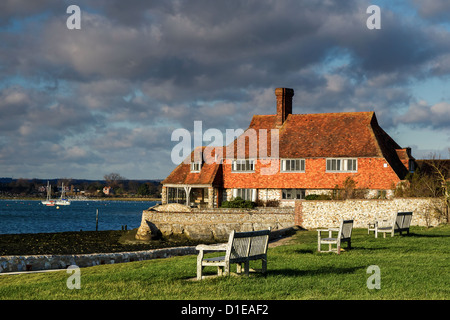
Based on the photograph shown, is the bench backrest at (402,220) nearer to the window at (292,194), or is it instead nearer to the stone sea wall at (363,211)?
the stone sea wall at (363,211)

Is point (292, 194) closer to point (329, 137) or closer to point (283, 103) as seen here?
point (329, 137)

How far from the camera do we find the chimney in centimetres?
5028

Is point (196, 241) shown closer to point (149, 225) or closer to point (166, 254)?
point (149, 225)

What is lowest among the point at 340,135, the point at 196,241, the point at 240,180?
the point at 196,241

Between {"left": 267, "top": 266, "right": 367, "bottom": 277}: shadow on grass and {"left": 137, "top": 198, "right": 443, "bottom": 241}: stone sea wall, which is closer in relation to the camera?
{"left": 267, "top": 266, "right": 367, "bottom": 277}: shadow on grass

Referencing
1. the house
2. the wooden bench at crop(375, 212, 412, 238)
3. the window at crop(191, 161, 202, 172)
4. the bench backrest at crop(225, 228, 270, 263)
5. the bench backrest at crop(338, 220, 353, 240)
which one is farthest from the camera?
the window at crop(191, 161, 202, 172)

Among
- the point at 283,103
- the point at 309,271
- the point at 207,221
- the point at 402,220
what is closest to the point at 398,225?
the point at 402,220

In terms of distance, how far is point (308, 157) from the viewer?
152ft

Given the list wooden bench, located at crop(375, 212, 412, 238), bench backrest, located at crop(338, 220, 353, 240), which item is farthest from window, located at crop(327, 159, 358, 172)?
bench backrest, located at crop(338, 220, 353, 240)

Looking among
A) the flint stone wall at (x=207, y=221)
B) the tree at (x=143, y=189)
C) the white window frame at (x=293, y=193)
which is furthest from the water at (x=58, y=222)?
the tree at (x=143, y=189)

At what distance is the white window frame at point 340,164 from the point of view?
1767 inches

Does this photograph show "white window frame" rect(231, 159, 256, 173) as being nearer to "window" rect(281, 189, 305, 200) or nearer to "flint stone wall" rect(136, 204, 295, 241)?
"window" rect(281, 189, 305, 200)

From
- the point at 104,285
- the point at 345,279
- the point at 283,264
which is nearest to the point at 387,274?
the point at 345,279
